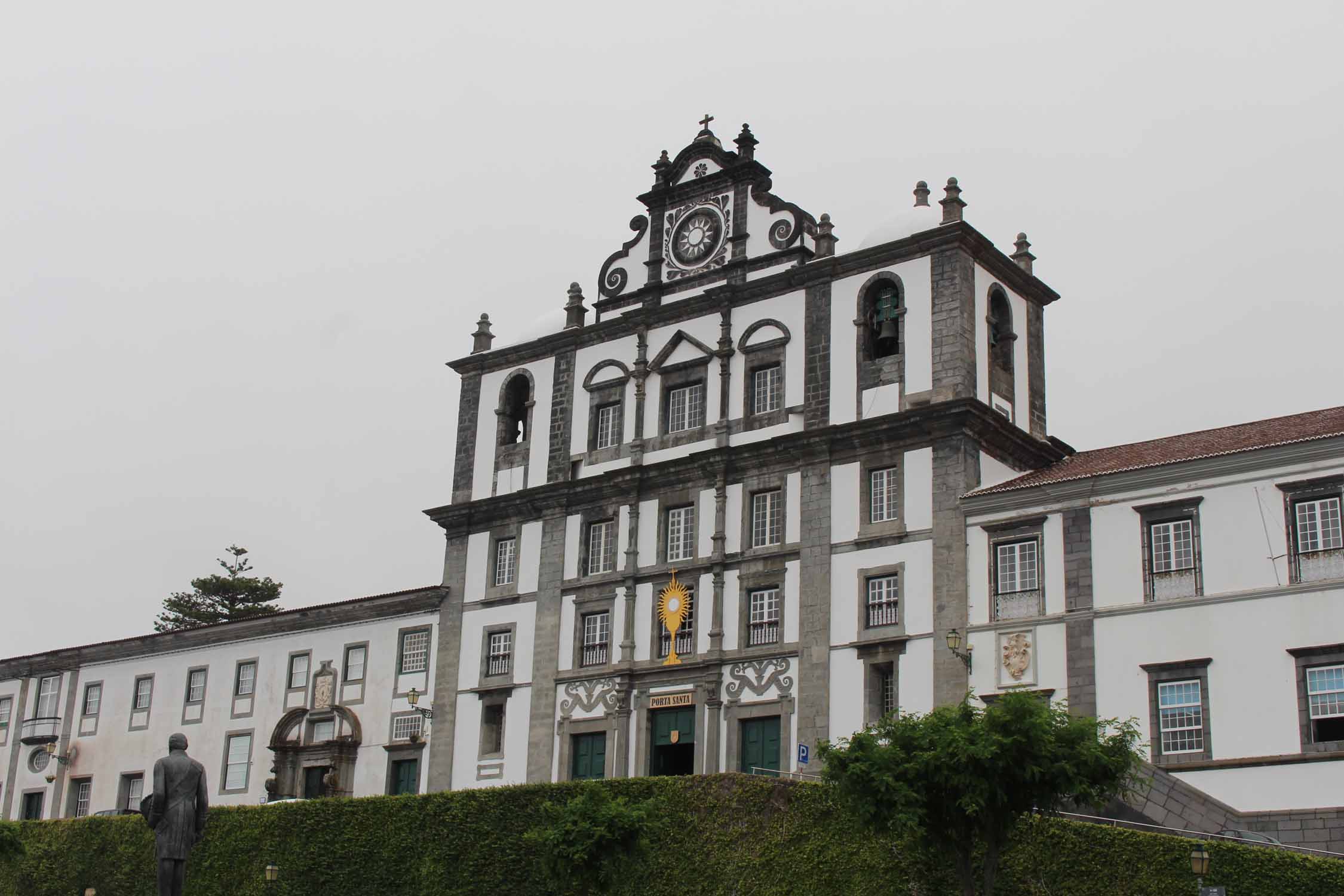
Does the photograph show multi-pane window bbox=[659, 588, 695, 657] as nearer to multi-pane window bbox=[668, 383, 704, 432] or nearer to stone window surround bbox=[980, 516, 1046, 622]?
multi-pane window bbox=[668, 383, 704, 432]

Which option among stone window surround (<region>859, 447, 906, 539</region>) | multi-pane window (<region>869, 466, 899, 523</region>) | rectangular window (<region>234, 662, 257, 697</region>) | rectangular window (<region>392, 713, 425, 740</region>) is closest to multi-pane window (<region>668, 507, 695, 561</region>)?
stone window surround (<region>859, 447, 906, 539</region>)

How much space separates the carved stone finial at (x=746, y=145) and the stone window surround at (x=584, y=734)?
49.5 feet

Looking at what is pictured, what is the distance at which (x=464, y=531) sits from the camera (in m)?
49.3

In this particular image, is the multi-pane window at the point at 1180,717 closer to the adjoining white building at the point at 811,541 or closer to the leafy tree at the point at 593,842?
the adjoining white building at the point at 811,541

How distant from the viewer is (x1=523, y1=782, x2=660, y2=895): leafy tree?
32.1 meters

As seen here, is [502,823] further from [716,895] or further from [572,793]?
[716,895]

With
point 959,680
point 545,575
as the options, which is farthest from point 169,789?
point 545,575

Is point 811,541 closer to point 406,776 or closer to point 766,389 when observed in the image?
point 766,389

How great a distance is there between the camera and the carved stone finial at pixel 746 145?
4641 cm

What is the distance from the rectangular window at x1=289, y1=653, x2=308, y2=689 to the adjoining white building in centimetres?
47

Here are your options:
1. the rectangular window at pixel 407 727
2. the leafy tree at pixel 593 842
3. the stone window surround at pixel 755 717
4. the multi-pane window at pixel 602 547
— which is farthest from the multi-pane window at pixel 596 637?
the leafy tree at pixel 593 842

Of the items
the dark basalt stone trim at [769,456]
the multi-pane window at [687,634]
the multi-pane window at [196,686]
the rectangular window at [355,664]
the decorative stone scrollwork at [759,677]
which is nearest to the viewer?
the dark basalt stone trim at [769,456]

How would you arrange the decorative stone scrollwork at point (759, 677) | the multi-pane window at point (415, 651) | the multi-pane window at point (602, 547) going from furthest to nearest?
the multi-pane window at point (415, 651), the multi-pane window at point (602, 547), the decorative stone scrollwork at point (759, 677)

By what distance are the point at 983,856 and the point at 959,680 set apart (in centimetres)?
939
